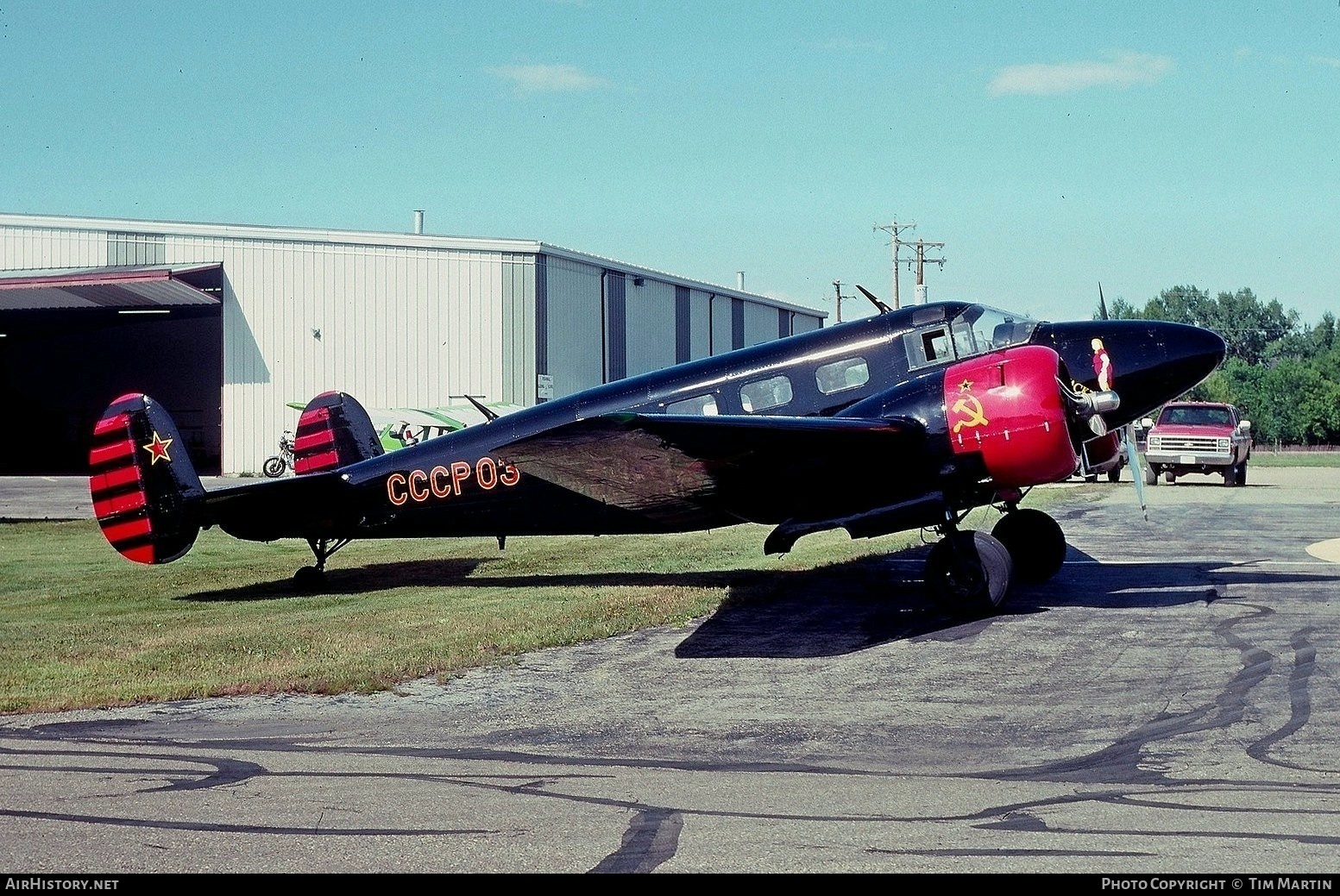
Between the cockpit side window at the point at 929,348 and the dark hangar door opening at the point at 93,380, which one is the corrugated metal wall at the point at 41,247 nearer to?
the dark hangar door opening at the point at 93,380

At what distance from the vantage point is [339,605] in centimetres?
1406

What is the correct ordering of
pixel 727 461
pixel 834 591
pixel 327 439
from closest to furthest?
pixel 727 461 < pixel 834 591 < pixel 327 439

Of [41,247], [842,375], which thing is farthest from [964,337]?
[41,247]

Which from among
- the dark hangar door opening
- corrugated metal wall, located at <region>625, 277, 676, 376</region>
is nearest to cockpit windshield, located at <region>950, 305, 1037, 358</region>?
corrugated metal wall, located at <region>625, 277, 676, 376</region>

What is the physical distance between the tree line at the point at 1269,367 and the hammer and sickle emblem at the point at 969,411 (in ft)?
288

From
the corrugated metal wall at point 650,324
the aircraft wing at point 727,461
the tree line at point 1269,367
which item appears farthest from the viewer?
the tree line at point 1269,367

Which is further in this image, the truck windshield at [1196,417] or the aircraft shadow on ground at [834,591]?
the truck windshield at [1196,417]

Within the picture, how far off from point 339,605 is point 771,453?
5.26 meters

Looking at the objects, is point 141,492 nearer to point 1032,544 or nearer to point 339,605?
point 339,605

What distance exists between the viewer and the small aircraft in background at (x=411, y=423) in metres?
38.5

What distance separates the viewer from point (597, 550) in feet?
66.3

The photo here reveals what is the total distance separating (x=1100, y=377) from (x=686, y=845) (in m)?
9.12

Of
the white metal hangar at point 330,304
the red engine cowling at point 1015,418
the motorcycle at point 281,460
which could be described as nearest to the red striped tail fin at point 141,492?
the red engine cowling at point 1015,418
